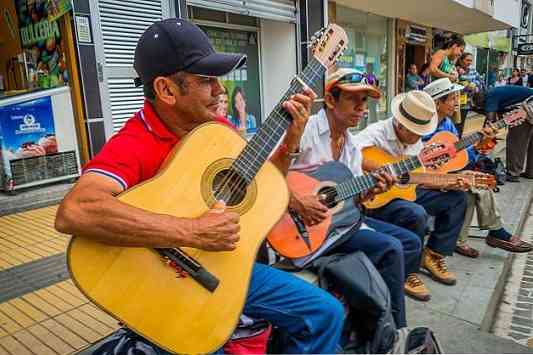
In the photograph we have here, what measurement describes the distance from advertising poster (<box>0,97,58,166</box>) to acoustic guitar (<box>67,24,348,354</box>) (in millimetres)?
3623

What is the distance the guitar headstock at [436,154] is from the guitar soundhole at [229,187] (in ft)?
6.40

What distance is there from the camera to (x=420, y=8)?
10047 mm

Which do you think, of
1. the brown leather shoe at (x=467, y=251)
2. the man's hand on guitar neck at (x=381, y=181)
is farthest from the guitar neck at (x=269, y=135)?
the brown leather shoe at (x=467, y=251)

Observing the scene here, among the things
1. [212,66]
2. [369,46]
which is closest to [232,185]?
[212,66]

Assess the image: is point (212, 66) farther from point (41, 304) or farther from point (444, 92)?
point (444, 92)

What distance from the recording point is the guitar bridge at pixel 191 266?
1.31 metres

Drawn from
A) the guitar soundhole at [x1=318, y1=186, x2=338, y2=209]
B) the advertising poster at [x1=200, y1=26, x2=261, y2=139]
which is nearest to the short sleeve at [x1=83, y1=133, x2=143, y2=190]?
the guitar soundhole at [x1=318, y1=186, x2=338, y2=209]

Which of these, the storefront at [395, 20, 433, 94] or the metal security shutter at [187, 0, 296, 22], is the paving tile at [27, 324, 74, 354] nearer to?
the metal security shutter at [187, 0, 296, 22]

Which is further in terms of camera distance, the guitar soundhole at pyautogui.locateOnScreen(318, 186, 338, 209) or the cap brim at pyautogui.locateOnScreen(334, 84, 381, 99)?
the cap brim at pyautogui.locateOnScreen(334, 84, 381, 99)

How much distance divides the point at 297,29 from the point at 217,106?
6.01 m

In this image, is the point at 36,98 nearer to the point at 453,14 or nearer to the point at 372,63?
the point at 372,63

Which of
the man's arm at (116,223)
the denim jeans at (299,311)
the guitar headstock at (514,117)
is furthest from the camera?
the guitar headstock at (514,117)

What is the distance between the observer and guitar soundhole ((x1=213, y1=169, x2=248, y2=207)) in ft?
4.90

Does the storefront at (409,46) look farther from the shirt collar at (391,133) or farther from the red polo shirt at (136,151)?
the red polo shirt at (136,151)
